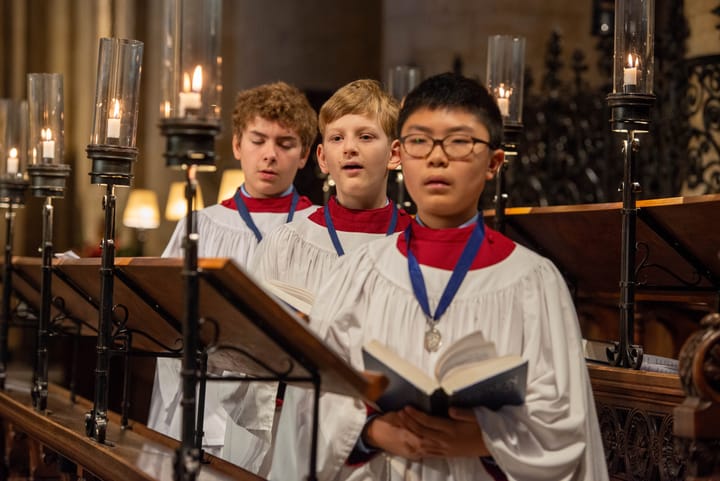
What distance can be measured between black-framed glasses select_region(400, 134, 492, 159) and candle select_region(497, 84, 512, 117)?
2.20 meters

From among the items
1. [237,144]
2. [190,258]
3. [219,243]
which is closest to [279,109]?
[237,144]

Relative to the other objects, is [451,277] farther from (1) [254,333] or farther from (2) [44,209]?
(2) [44,209]

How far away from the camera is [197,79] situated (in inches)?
129

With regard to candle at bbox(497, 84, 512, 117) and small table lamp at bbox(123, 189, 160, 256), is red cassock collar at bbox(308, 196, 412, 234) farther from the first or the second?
small table lamp at bbox(123, 189, 160, 256)

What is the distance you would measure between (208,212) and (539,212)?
1.47m

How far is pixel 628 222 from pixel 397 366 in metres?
1.84

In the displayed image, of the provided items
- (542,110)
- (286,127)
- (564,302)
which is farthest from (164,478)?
(542,110)

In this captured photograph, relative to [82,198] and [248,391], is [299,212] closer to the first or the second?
[248,391]

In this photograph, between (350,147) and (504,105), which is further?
(504,105)

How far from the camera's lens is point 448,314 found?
305cm

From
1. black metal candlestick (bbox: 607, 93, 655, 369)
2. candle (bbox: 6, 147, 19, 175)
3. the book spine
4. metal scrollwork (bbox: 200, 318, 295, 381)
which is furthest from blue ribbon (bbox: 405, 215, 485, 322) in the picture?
candle (bbox: 6, 147, 19, 175)

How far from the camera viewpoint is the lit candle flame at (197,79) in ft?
10.7

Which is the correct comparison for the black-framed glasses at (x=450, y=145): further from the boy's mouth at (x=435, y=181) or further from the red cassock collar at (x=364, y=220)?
the red cassock collar at (x=364, y=220)

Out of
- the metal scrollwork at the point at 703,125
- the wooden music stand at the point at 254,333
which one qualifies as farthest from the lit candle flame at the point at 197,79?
the metal scrollwork at the point at 703,125
